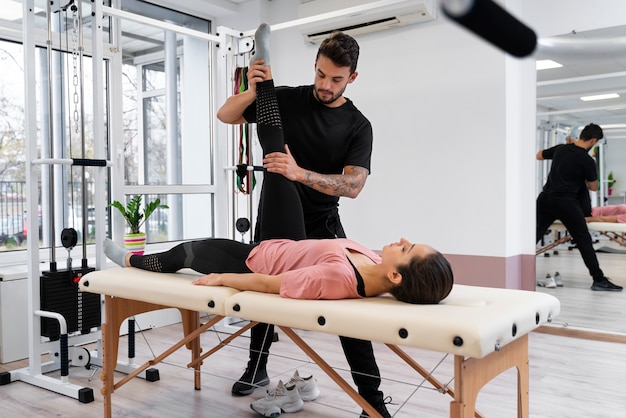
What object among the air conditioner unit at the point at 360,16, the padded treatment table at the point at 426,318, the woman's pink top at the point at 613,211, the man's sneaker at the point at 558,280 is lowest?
the man's sneaker at the point at 558,280

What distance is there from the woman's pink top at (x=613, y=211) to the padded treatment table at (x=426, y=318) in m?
1.99

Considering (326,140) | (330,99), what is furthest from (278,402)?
(330,99)

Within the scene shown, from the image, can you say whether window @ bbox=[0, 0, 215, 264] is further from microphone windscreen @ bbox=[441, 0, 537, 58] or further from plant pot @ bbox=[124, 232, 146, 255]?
microphone windscreen @ bbox=[441, 0, 537, 58]

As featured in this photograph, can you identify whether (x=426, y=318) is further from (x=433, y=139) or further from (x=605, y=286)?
(x=605, y=286)

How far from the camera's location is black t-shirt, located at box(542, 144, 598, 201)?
3438 millimetres

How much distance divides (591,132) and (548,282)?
94 cm

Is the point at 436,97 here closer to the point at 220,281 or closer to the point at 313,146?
the point at 313,146

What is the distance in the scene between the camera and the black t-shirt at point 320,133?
2.15 metres

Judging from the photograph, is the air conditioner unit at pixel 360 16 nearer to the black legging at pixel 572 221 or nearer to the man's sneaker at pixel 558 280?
the black legging at pixel 572 221

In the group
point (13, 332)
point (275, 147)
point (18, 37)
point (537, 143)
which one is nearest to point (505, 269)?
point (537, 143)

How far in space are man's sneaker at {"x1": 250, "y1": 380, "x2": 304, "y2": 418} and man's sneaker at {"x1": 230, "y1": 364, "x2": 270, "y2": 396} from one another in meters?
0.17

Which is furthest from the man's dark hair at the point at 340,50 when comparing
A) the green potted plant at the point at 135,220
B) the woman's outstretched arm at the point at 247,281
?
the green potted plant at the point at 135,220

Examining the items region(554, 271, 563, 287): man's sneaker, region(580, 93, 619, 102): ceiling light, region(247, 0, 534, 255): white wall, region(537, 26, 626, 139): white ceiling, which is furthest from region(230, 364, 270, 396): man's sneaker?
region(580, 93, 619, 102): ceiling light

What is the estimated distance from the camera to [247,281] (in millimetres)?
1837
